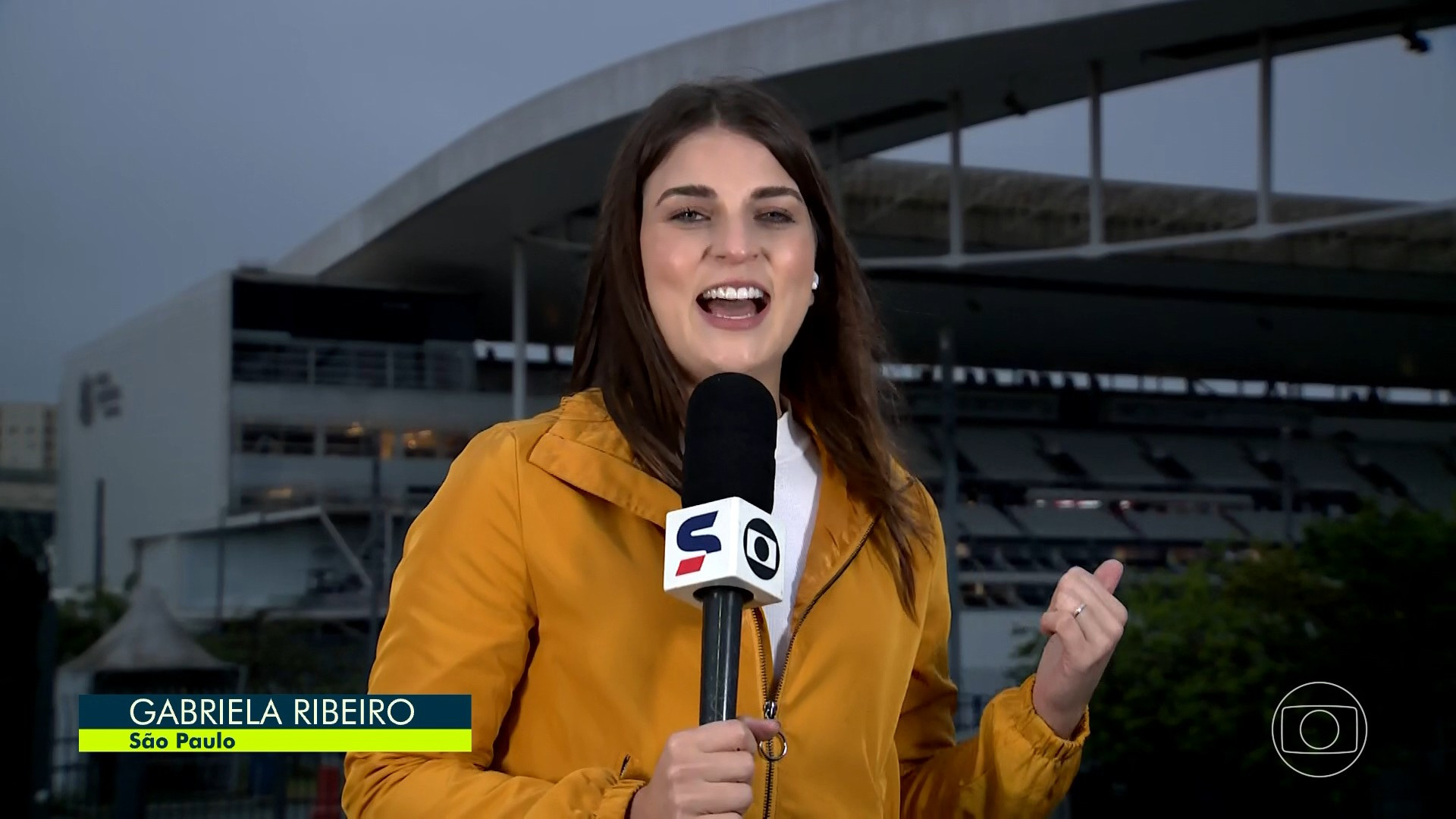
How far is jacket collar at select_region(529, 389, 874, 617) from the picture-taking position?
1387mm

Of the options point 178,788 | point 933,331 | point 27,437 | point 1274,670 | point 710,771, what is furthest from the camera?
point 933,331

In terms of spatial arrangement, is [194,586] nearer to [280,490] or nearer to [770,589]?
[280,490]

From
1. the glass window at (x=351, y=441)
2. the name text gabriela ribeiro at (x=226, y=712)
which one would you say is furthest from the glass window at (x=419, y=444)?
the name text gabriela ribeiro at (x=226, y=712)

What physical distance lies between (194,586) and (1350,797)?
6701mm

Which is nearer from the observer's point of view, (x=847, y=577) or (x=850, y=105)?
(x=847, y=577)

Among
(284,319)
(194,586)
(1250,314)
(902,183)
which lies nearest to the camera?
(194,586)

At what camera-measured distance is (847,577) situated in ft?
4.92

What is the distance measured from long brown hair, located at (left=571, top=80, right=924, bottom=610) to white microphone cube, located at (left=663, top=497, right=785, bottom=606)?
0.25m

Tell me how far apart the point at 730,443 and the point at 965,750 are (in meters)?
0.60

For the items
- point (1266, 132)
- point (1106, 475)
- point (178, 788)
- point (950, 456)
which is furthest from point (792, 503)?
point (1106, 475)

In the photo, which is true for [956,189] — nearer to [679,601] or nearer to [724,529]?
[679,601]

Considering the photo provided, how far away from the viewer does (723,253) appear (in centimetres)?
147

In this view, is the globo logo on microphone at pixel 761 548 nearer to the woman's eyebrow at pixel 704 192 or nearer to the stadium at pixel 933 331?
the woman's eyebrow at pixel 704 192

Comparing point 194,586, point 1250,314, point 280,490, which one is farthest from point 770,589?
point 1250,314
